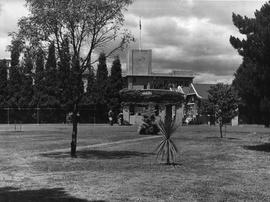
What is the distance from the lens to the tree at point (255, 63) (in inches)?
797

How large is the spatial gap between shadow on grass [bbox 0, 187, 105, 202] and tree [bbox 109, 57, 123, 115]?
48919 millimetres

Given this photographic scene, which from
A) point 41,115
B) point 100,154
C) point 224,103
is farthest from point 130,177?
point 41,115

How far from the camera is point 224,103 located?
2819 cm

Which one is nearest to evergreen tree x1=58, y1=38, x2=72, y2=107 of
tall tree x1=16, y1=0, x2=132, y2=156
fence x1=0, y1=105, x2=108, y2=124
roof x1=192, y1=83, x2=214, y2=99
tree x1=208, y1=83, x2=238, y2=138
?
tall tree x1=16, y1=0, x2=132, y2=156

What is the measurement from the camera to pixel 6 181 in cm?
1102

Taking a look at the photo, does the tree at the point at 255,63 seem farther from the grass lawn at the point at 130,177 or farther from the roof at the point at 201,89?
the roof at the point at 201,89

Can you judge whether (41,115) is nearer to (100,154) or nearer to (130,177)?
(100,154)

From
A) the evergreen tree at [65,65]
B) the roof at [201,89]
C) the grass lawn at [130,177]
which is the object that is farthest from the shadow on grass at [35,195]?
the roof at [201,89]

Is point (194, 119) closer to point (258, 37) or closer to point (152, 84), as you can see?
point (152, 84)

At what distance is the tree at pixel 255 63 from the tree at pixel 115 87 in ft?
123

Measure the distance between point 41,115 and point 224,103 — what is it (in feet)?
108

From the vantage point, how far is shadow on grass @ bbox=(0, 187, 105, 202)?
8711mm

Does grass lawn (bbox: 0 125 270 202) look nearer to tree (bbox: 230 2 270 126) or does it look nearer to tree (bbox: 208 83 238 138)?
tree (bbox: 230 2 270 126)

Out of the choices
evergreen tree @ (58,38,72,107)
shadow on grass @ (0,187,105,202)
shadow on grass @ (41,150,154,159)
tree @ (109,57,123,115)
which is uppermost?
tree @ (109,57,123,115)
